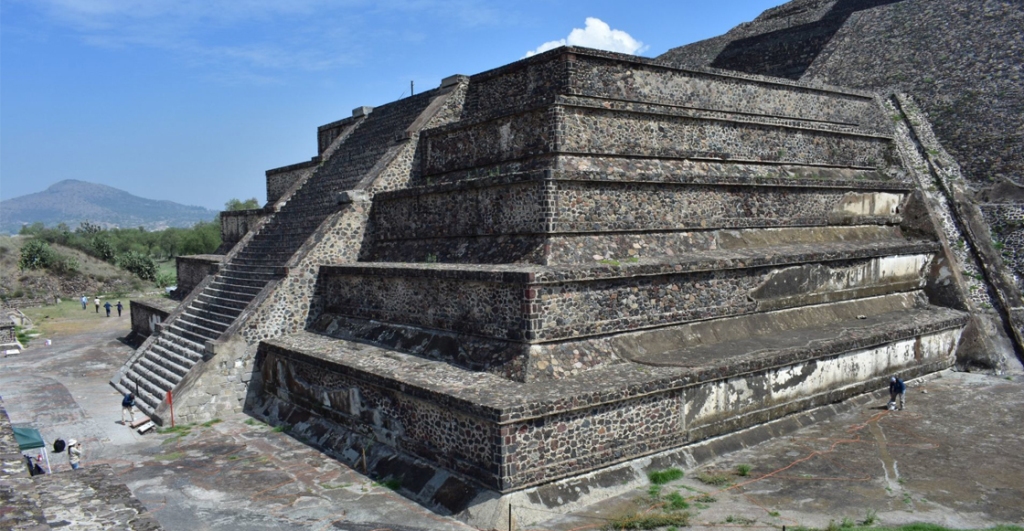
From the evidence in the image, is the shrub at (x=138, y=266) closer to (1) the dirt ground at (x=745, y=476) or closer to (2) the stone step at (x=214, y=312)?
(2) the stone step at (x=214, y=312)

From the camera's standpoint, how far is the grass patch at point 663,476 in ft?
25.3

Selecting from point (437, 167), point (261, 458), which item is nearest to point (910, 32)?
point (437, 167)

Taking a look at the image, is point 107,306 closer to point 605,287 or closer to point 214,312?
point 214,312

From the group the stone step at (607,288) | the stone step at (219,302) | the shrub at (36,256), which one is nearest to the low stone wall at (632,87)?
the stone step at (607,288)

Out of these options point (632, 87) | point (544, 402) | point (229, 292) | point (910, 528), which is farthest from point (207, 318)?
point (910, 528)

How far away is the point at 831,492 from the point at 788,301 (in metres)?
3.86

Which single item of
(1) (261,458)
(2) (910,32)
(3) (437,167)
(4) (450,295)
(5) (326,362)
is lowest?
(1) (261,458)

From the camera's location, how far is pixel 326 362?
31.3 ft

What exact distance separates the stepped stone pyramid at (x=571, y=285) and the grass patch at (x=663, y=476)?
0.92ft

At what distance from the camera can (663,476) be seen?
7.75 m

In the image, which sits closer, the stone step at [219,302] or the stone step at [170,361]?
the stone step at [170,361]

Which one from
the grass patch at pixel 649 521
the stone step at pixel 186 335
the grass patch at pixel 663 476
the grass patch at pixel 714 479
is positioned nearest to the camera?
the grass patch at pixel 649 521

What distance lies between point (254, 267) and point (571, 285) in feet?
24.7

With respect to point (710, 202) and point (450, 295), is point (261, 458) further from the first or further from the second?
point (710, 202)
